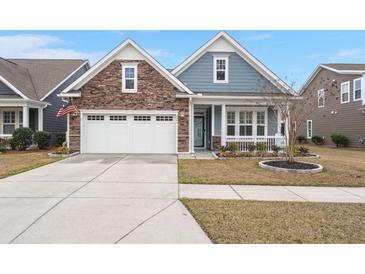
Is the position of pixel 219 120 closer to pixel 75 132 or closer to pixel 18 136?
pixel 75 132

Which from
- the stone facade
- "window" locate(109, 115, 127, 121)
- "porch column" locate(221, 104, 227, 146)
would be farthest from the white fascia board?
"porch column" locate(221, 104, 227, 146)

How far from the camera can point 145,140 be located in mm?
17500

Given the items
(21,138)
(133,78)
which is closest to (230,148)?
(133,78)

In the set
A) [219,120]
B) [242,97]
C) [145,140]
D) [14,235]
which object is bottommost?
[14,235]

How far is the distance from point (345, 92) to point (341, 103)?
0.98 m

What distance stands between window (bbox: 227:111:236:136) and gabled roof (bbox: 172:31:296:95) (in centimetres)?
306

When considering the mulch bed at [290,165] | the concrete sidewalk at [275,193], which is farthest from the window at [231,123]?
the concrete sidewalk at [275,193]

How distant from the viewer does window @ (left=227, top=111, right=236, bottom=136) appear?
1892 cm

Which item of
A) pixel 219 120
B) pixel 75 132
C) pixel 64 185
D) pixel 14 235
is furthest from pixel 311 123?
pixel 14 235

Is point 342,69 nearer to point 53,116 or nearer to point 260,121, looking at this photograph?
point 260,121

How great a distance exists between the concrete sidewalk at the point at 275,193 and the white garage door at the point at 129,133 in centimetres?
894

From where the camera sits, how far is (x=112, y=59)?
17.1 meters

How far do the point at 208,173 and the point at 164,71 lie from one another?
810 centimetres

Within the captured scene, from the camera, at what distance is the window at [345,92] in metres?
24.3
